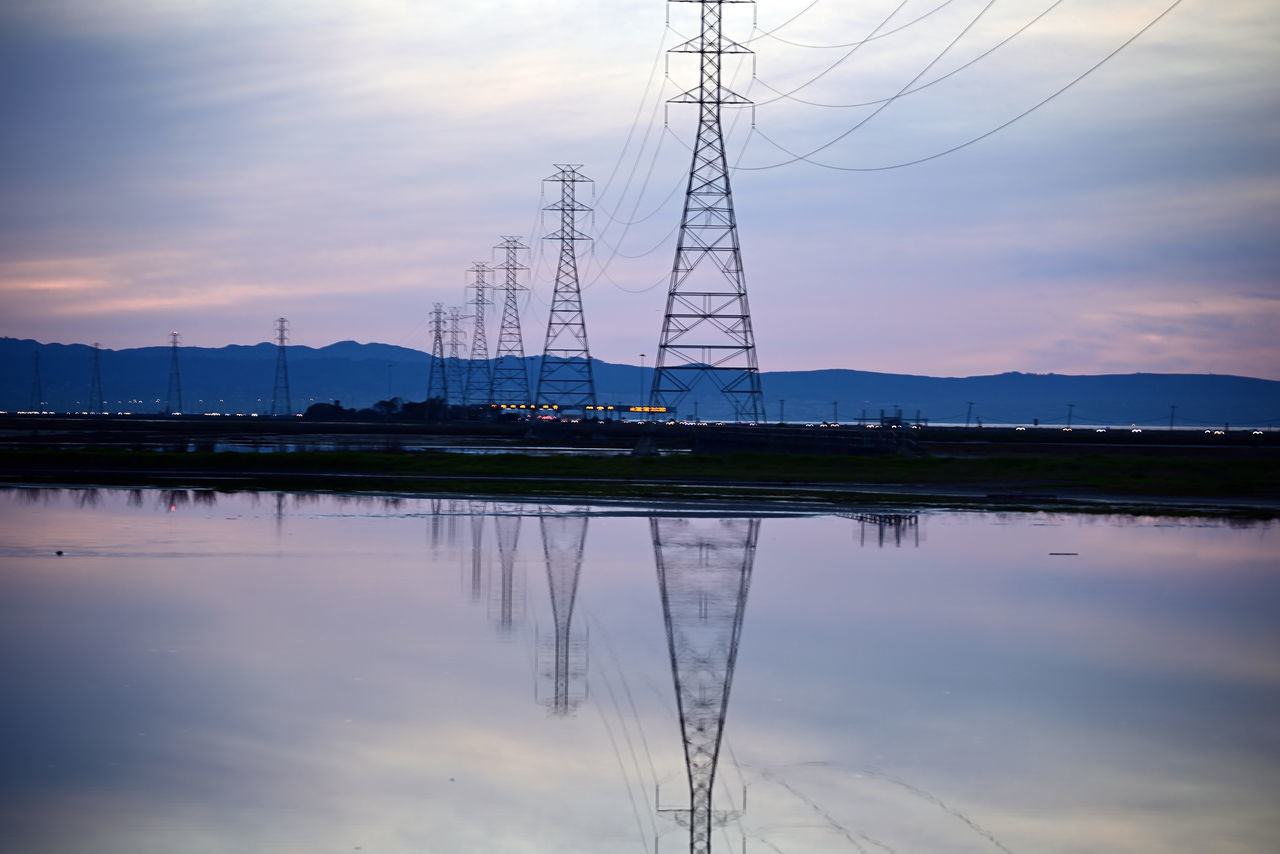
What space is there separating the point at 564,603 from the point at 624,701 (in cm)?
641

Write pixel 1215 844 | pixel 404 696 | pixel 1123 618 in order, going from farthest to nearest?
pixel 1123 618
pixel 404 696
pixel 1215 844

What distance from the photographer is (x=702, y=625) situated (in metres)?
18.8

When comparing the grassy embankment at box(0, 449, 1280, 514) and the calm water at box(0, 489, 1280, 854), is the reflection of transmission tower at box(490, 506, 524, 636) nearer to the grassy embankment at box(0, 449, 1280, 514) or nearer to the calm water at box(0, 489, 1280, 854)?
the calm water at box(0, 489, 1280, 854)

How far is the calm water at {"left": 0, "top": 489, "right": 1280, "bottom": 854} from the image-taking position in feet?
34.1

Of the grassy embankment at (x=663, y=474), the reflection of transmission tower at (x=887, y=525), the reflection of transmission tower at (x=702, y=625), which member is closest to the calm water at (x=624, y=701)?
the reflection of transmission tower at (x=702, y=625)

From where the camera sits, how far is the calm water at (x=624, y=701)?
34.1 ft

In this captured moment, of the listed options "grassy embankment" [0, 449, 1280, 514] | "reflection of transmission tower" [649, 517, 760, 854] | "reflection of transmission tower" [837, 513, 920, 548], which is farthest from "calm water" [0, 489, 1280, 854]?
"grassy embankment" [0, 449, 1280, 514]

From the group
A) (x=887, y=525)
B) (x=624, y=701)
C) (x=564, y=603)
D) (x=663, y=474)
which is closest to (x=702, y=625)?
(x=564, y=603)

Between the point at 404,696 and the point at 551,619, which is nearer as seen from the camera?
the point at 404,696

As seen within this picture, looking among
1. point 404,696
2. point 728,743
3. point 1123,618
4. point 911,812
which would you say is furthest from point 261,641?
point 1123,618

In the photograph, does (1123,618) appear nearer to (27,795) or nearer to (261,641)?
(261,641)

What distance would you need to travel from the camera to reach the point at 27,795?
1064 cm

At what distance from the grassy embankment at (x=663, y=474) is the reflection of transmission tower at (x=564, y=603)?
11463 mm

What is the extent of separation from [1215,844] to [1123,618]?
10.7m
